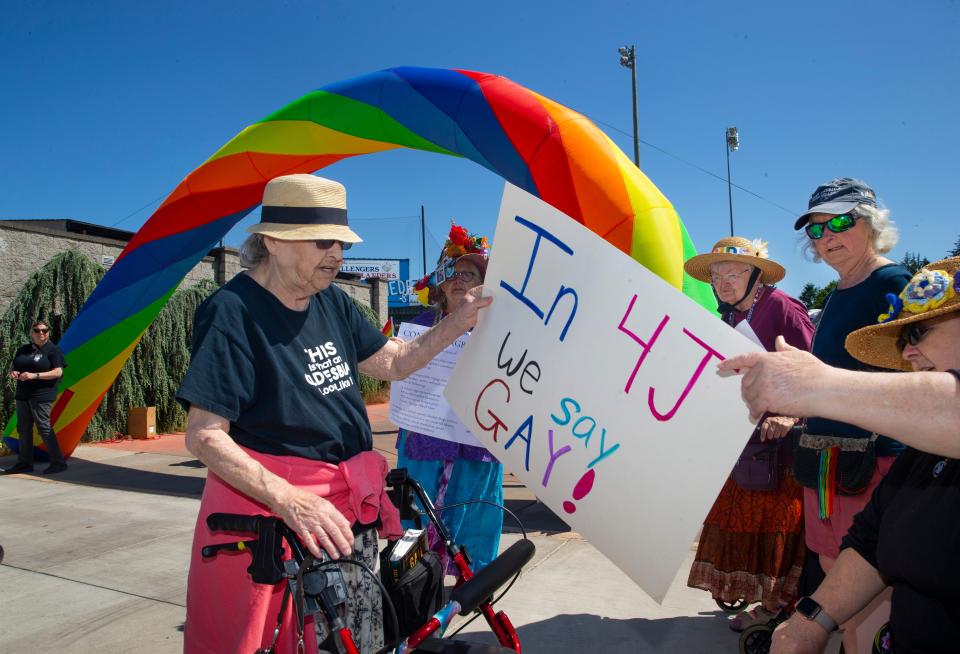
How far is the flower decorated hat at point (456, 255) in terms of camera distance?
332 cm

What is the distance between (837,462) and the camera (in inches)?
88.1

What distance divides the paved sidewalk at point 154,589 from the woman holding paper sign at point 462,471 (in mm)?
452

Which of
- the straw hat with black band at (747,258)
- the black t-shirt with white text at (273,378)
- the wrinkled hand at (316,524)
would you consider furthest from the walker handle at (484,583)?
the straw hat with black band at (747,258)

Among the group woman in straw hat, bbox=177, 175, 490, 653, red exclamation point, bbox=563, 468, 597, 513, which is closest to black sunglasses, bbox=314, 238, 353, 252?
woman in straw hat, bbox=177, 175, 490, 653

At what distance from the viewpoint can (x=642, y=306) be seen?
148 cm

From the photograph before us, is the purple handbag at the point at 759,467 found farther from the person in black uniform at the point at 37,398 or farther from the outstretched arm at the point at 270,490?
the person in black uniform at the point at 37,398

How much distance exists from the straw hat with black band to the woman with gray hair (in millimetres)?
440

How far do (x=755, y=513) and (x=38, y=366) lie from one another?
7000mm

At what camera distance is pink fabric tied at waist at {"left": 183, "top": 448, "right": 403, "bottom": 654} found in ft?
5.59

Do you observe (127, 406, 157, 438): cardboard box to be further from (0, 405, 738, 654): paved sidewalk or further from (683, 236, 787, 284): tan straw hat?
(683, 236, 787, 284): tan straw hat

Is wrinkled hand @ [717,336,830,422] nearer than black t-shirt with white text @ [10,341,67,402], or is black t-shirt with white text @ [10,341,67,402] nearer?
wrinkled hand @ [717,336,830,422]

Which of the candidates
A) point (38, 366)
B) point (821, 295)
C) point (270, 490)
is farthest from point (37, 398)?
point (821, 295)

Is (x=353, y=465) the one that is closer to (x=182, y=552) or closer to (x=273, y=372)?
(x=273, y=372)

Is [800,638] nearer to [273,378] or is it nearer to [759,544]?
[273,378]
